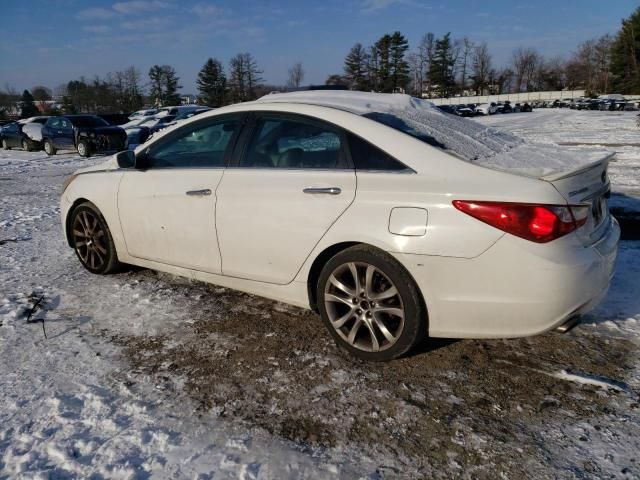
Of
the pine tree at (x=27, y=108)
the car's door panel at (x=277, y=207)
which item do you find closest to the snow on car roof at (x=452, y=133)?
the car's door panel at (x=277, y=207)

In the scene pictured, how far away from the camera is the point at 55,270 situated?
16.3ft

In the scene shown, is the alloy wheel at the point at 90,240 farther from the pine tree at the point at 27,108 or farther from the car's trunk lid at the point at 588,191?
the pine tree at the point at 27,108

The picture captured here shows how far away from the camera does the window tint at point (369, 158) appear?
2961mm

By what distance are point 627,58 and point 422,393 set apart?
92.0 metres

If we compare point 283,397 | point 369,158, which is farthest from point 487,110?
point 283,397

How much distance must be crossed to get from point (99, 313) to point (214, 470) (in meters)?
2.14

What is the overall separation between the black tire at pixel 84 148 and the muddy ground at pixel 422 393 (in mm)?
16241

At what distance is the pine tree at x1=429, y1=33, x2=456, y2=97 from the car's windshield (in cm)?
8278

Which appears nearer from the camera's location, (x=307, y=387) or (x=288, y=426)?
(x=288, y=426)

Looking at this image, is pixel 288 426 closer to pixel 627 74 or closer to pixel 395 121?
pixel 395 121

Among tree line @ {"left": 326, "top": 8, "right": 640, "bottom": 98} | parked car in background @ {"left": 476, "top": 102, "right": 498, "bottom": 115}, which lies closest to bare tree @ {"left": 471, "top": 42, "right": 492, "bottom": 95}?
tree line @ {"left": 326, "top": 8, "right": 640, "bottom": 98}

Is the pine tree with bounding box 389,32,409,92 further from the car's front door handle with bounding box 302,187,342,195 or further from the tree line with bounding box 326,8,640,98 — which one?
the car's front door handle with bounding box 302,187,342,195

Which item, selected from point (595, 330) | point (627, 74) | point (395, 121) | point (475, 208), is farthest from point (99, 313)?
point (627, 74)

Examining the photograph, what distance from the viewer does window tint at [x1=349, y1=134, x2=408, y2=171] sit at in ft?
9.71
